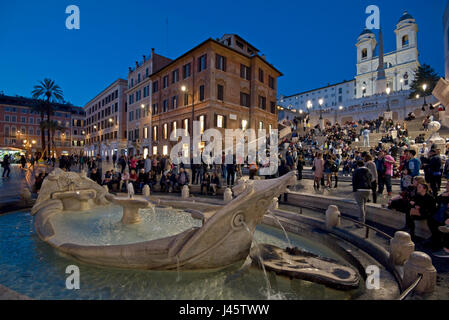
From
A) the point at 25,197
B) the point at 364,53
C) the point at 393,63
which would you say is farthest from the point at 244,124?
the point at 364,53

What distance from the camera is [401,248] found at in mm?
3676

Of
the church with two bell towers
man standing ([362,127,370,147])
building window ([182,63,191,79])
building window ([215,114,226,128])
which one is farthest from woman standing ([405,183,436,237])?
the church with two bell towers

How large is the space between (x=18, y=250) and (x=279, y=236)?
608cm

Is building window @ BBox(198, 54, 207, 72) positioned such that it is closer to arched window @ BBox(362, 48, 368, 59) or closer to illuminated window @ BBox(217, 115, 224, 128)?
illuminated window @ BBox(217, 115, 224, 128)

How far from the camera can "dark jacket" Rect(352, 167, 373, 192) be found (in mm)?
6551

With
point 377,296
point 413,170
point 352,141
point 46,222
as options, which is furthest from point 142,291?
point 352,141

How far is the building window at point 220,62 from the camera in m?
27.1

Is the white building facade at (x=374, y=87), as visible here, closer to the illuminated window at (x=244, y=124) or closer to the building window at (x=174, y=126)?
the illuminated window at (x=244, y=124)

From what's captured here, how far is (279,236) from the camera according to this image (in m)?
6.07

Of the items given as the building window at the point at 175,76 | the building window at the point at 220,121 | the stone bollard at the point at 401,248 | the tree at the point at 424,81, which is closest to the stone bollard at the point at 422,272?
the stone bollard at the point at 401,248

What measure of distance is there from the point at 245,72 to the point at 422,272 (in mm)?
30468

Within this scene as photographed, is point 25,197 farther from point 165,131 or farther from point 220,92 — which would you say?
point 165,131

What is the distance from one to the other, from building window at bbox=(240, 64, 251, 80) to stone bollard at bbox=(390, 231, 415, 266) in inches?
1139

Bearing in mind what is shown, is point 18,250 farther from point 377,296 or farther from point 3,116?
point 3,116
